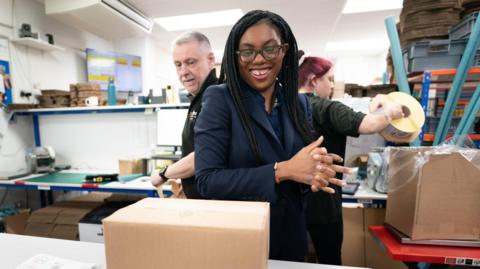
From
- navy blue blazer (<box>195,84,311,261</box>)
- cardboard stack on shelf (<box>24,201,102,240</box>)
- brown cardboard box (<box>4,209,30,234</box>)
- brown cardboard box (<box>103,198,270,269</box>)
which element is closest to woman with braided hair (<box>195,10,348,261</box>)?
navy blue blazer (<box>195,84,311,261</box>)

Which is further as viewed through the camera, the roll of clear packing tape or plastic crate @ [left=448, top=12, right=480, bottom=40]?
plastic crate @ [left=448, top=12, right=480, bottom=40]

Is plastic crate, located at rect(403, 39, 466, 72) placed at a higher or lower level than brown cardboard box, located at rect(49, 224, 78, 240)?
higher

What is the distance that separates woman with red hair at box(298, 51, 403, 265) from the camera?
1.22 metres

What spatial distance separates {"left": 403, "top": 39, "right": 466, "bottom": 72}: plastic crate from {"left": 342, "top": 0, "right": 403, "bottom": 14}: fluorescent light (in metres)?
2.13

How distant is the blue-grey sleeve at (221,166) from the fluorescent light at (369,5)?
12.3 feet

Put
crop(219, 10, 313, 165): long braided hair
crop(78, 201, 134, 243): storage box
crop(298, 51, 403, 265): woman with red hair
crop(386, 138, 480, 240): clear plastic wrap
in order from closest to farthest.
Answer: crop(219, 10, 313, 165): long braided hair < crop(386, 138, 480, 240): clear plastic wrap < crop(298, 51, 403, 265): woman with red hair < crop(78, 201, 134, 243): storage box

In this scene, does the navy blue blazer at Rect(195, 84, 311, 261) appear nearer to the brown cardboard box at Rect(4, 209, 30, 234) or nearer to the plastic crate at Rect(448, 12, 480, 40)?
the plastic crate at Rect(448, 12, 480, 40)

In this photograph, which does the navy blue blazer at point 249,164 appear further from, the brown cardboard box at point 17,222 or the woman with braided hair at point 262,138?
the brown cardboard box at point 17,222

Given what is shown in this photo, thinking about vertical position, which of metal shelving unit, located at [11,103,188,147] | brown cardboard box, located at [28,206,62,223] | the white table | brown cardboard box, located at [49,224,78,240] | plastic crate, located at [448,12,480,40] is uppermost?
plastic crate, located at [448,12,480,40]

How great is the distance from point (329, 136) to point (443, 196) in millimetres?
565

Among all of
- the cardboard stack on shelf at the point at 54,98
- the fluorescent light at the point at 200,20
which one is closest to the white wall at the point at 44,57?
the cardboard stack on shelf at the point at 54,98

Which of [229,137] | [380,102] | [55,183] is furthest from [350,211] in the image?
[55,183]

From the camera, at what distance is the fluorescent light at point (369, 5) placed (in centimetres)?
364

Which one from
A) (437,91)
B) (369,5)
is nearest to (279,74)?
(437,91)
